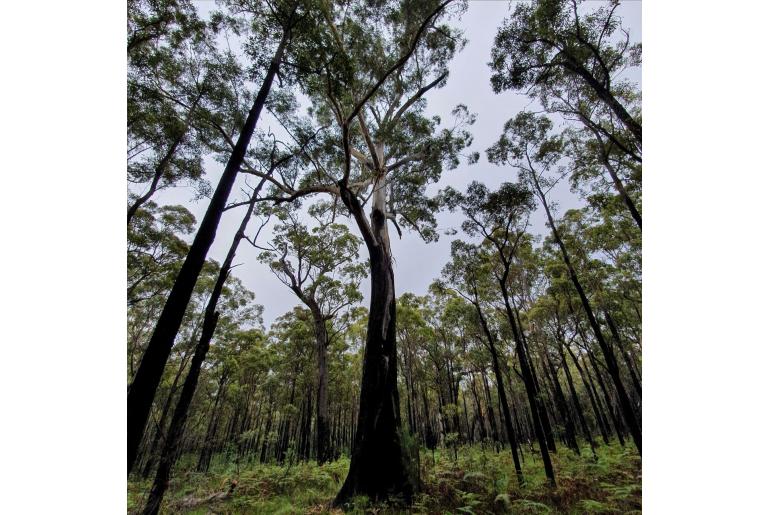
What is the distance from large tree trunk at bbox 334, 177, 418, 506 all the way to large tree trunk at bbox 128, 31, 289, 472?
2657 millimetres

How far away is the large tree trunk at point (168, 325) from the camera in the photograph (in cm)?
243

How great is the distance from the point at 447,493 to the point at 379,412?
5.81ft

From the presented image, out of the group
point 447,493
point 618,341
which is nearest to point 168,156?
point 447,493

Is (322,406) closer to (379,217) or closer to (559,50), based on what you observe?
(379,217)

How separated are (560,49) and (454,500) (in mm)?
9279

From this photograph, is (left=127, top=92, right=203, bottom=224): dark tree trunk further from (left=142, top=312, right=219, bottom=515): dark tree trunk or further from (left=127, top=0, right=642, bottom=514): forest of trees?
(left=142, top=312, right=219, bottom=515): dark tree trunk

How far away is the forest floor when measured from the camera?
14.1ft

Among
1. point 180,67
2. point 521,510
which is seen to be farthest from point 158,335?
point 180,67

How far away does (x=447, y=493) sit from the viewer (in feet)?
15.9

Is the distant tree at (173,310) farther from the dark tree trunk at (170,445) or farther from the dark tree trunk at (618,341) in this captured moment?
the dark tree trunk at (618,341)

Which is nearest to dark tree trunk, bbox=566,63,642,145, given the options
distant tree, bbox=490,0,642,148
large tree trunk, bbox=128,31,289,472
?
distant tree, bbox=490,0,642,148

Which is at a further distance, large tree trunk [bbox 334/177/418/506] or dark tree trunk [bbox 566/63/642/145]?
dark tree trunk [bbox 566/63/642/145]

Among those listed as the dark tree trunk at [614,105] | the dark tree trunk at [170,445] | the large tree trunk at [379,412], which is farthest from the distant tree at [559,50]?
the dark tree trunk at [170,445]

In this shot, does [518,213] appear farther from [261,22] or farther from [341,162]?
[261,22]
